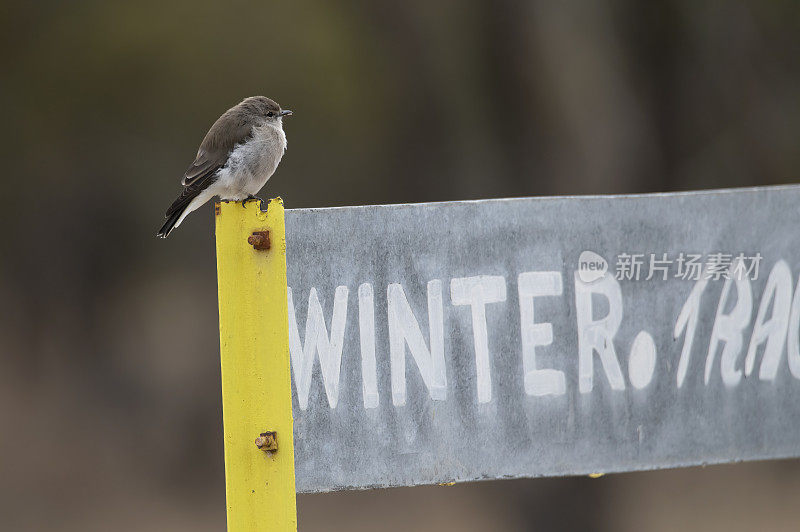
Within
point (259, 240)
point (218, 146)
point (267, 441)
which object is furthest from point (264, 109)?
point (267, 441)

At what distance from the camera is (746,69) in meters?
6.37

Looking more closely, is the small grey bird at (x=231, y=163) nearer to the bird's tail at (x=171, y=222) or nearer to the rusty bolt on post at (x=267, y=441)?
the bird's tail at (x=171, y=222)

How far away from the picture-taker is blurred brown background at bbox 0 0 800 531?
5723 millimetres

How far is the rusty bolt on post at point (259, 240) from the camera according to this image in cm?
206

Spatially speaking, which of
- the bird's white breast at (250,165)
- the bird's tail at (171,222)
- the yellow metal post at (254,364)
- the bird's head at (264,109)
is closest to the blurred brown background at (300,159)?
the bird's head at (264,109)

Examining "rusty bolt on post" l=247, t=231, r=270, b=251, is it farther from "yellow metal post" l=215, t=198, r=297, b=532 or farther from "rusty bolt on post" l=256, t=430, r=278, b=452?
"rusty bolt on post" l=256, t=430, r=278, b=452

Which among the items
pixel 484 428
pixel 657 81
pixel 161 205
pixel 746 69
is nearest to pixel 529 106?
pixel 657 81

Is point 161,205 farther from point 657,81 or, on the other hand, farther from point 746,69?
point 746,69

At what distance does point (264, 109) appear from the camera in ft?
14.6

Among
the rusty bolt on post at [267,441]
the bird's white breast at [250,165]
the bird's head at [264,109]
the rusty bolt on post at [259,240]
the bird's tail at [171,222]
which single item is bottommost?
the rusty bolt on post at [267,441]

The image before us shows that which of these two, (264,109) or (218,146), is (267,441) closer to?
(218,146)

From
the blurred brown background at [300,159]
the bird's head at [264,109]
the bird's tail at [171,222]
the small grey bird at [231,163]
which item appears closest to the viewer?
the bird's tail at [171,222]

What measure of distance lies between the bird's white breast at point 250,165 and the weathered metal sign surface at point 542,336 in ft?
6.47

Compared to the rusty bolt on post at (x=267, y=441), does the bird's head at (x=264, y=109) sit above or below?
above
